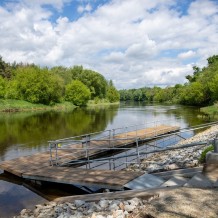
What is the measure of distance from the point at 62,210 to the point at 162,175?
12.0 ft

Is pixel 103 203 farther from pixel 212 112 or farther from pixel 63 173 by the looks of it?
pixel 212 112

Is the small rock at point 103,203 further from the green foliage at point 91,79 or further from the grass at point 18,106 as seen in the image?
the green foliage at point 91,79

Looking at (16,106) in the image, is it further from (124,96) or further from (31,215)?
(124,96)

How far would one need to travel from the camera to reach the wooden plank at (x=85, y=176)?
9.20 metres

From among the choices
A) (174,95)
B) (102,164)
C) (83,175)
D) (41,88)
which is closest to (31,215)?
(83,175)

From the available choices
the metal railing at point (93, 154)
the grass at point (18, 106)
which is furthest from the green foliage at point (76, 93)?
the metal railing at point (93, 154)

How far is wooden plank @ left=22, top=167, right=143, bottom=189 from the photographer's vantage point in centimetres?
920

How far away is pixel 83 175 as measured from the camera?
34.3 feet

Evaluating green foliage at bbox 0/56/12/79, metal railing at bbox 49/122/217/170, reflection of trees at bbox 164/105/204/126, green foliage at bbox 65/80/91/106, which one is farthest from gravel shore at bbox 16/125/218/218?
green foliage at bbox 0/56/12/79

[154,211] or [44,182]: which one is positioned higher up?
[154,211]

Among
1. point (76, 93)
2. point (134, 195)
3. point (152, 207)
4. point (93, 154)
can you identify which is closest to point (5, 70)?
point (76, 93)

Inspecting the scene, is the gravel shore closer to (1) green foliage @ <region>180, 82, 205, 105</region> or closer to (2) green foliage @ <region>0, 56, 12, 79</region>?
(1) green foliage @ <region>180, 82, 205, 105</region>

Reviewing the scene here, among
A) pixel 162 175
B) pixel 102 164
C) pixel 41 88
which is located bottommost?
pixel 102 164

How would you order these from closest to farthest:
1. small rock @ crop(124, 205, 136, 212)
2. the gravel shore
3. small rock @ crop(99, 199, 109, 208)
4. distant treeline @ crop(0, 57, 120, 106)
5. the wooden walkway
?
1. the gravel shore
2. small rock @ crop(124, 205, 136, 212)
3. small rock @ crop(99, 199, 109, 208)
4. the wooden walkway
5. distant treeline @ crop(0, 57, 120, 106)
